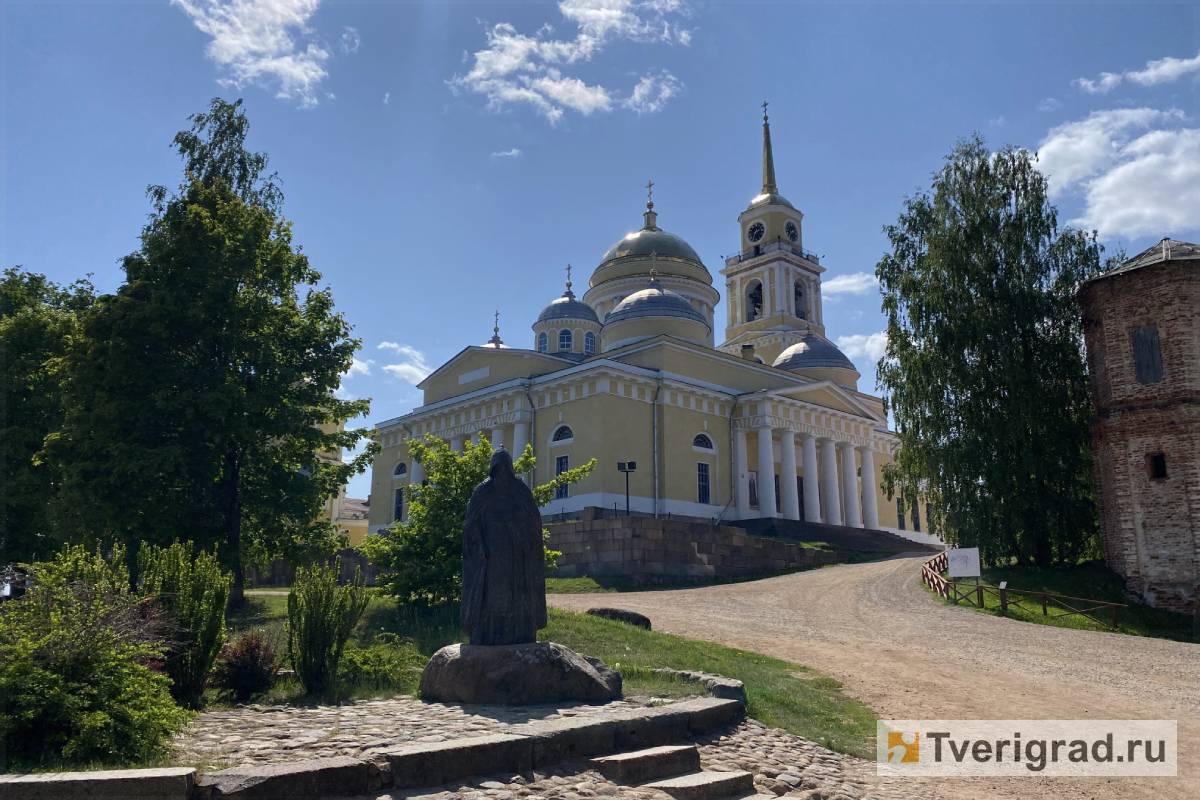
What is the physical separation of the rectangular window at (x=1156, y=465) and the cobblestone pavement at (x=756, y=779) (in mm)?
16435

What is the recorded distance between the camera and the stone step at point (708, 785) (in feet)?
23.8

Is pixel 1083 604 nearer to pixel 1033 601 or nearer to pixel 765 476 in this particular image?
pixel 1033 601

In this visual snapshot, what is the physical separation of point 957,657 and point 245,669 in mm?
11717

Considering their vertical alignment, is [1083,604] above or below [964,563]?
below

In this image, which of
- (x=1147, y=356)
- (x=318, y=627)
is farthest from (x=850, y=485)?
(x=318, y=627)

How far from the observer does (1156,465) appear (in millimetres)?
21500

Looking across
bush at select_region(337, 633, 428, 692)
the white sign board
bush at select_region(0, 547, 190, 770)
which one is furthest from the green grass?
bush at select_region(0, 547, 190, 770)

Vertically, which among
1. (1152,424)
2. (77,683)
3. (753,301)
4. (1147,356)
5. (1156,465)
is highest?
(753,301)

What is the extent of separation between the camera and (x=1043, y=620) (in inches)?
771

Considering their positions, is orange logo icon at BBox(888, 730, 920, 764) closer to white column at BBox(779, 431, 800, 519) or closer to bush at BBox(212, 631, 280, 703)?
bush at BBox(212, 631, 280, 703)

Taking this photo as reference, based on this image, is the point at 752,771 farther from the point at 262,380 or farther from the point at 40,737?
the point at 262,380

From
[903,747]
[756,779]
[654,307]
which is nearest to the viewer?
[756,779]

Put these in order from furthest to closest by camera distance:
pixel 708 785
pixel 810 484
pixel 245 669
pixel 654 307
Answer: pixel 654 307 < pixel 810 484 < pixel 245 669 < pixel 708 785

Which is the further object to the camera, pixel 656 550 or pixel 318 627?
pixel 656 550
